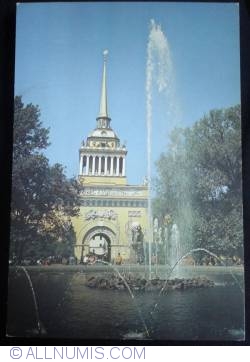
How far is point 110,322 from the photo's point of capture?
131 inches

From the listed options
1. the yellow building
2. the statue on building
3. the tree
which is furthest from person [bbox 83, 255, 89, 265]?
the statue on building

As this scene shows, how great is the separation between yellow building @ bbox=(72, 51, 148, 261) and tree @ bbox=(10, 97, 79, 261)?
0.35 ft

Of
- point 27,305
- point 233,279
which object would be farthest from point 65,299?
point 233,279

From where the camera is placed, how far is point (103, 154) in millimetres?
3588

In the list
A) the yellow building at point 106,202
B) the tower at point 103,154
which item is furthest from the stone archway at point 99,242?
the tower at point 103,154

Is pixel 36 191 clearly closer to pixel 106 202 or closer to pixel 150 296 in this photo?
pixel 106 202

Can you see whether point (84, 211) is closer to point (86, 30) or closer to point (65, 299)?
point (65, 299)

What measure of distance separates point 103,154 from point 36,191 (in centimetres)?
56

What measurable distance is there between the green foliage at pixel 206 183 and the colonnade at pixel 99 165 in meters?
0.29

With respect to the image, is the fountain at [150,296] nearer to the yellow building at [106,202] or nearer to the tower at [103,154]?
the yellow building at [106,202]

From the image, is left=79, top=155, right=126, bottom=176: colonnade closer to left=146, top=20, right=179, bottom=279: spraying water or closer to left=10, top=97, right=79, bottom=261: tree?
left=10, top=97, right=79, bottom=261: tree

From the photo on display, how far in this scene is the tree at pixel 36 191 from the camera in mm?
3479

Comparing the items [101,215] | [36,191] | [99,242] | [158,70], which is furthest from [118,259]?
[158,70]

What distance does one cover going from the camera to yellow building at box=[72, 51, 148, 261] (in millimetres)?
3465
